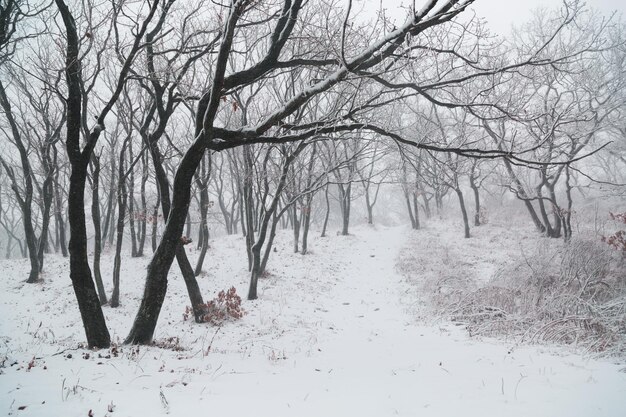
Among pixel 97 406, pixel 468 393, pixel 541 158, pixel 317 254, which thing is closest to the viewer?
pixel 97 406

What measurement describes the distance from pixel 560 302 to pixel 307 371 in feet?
17.5

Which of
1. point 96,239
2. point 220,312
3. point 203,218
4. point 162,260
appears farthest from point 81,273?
point 203,218

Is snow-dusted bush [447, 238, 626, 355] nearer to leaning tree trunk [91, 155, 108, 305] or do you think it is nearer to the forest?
the forest

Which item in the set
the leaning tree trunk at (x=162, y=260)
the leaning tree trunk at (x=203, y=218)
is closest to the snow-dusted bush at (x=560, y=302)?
the leaning tree trunk at (x=162, y=260)

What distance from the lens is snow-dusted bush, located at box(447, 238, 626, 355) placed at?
17.8 feet

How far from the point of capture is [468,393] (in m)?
3.59

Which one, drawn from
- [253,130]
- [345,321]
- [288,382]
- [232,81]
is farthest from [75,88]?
[345,321]

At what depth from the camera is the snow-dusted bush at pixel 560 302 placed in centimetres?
543

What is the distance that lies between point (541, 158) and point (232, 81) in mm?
5620

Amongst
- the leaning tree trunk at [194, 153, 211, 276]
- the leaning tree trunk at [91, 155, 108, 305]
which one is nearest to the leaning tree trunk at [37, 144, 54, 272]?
the leaning tree trunk at [91, 155, 108, 305]

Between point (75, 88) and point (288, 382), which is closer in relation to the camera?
point (288, 382)

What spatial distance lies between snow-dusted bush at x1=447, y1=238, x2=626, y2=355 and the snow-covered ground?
2.11ft

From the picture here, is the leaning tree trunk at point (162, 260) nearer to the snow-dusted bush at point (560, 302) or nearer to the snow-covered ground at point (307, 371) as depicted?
the snow-covered ground at point (307, 371)

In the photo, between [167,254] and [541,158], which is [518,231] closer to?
[541,158]
